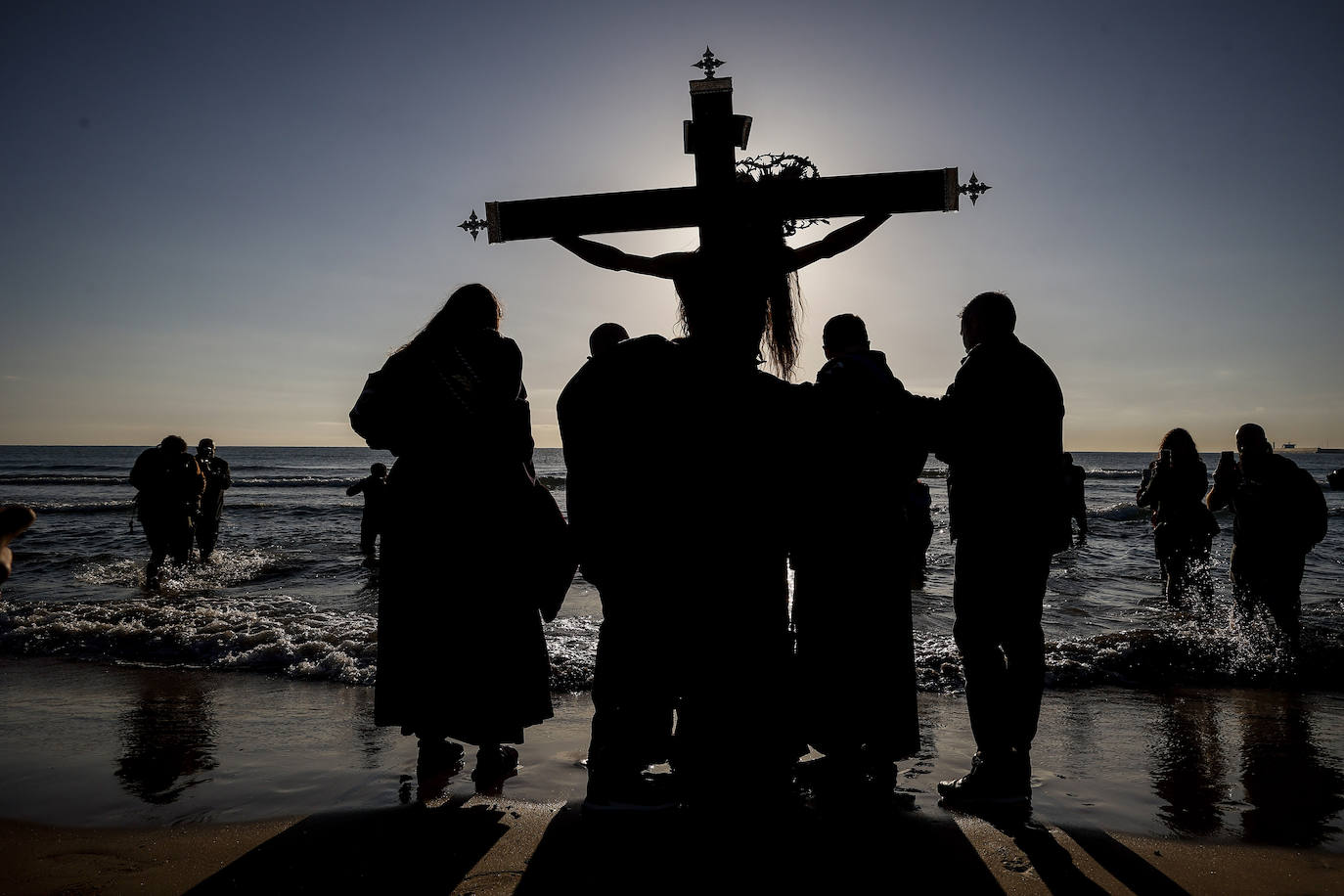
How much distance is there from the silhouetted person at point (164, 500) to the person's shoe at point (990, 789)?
9.88 metres

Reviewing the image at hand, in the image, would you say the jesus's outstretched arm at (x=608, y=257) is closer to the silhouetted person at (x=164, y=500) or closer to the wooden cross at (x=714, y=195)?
the wooden cross at (x=714, y=195)

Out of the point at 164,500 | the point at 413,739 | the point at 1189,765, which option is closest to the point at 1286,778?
the point at 1189,765

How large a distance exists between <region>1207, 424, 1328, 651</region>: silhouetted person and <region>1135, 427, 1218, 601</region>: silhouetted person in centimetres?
206

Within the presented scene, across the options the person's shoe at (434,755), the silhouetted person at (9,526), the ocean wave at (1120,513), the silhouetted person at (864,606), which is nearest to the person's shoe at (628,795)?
the silhouetted person at (864,606)

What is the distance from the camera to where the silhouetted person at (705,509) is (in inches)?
66.6

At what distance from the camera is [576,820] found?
255cm

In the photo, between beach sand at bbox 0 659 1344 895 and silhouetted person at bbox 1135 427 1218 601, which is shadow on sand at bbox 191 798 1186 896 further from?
silhouetted person at bbox 1135 427 1218 601

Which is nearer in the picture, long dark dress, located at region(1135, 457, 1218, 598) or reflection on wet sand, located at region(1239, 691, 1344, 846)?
reflection on wet sand, located at region(1239, 691, 1344, 846)

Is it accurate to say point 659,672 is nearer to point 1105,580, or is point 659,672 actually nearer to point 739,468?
point 739,468

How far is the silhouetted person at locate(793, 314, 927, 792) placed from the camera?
2.48 metres

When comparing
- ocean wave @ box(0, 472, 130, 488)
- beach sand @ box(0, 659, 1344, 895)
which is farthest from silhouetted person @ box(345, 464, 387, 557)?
ocean wave @ box(0, 472, 130, 488)

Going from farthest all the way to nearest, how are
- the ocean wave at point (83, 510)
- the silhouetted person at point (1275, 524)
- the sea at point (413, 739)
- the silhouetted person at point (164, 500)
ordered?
the ocean wave at point (83, 510) < the silhouetted person at point (164, 500) < the silhouetted person at point (1275, 524) < the sea at point (413, 739)

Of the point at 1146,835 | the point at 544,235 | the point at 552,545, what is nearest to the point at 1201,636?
the point at 1146,835

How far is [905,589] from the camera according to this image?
2684 mm
